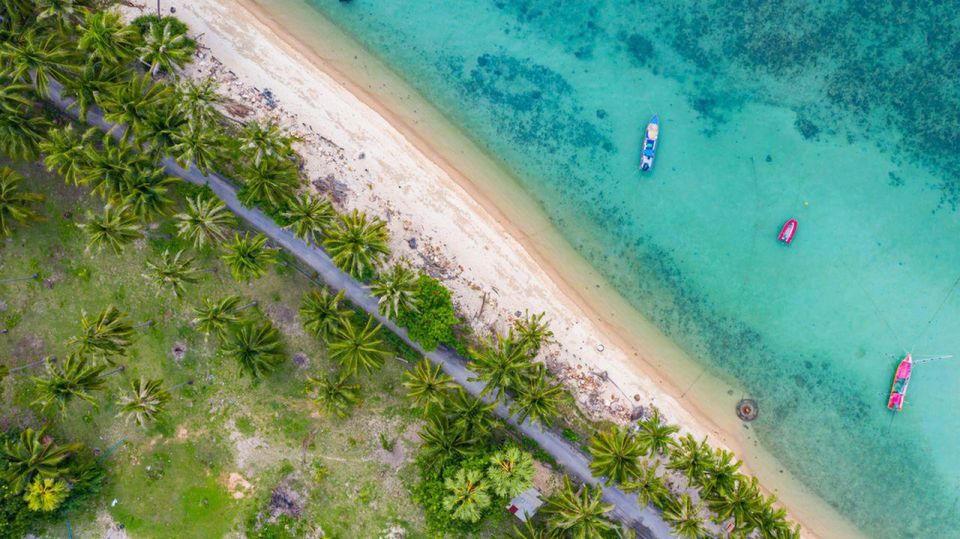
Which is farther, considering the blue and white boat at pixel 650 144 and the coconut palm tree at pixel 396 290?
the blue and white boat at pixel 650 144

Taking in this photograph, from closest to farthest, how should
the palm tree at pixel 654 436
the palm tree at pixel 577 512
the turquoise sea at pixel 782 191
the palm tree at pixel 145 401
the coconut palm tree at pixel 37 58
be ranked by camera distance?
1. the coconut palm tree at pixel 37 58
2. the palm tree at pixel 577 512
3. the palm tree at pixel 145 401
4. the palm tree at pixel 654 436
5. the turquoise sea at pixel 782 191

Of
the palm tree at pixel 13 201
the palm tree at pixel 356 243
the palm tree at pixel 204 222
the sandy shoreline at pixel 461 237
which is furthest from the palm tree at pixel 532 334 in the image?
the palm tree at pixel 13 201

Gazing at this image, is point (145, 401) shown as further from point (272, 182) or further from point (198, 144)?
point (198, 144)

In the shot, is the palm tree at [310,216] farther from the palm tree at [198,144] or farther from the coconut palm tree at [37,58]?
the coconut palm tree at [37,58]

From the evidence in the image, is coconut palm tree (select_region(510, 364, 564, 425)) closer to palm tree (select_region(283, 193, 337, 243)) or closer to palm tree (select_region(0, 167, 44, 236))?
palm tree (select_region(283, 193, 337, 243))

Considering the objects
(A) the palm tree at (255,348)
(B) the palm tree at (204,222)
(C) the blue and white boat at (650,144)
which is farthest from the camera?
(C) the blue and white boat at (650,144)

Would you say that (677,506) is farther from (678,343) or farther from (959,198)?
(959,198)

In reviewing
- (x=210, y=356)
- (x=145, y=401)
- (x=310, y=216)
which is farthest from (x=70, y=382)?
(x=310, y=216)

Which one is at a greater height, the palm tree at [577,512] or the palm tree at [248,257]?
the palm tree at [248,257]
